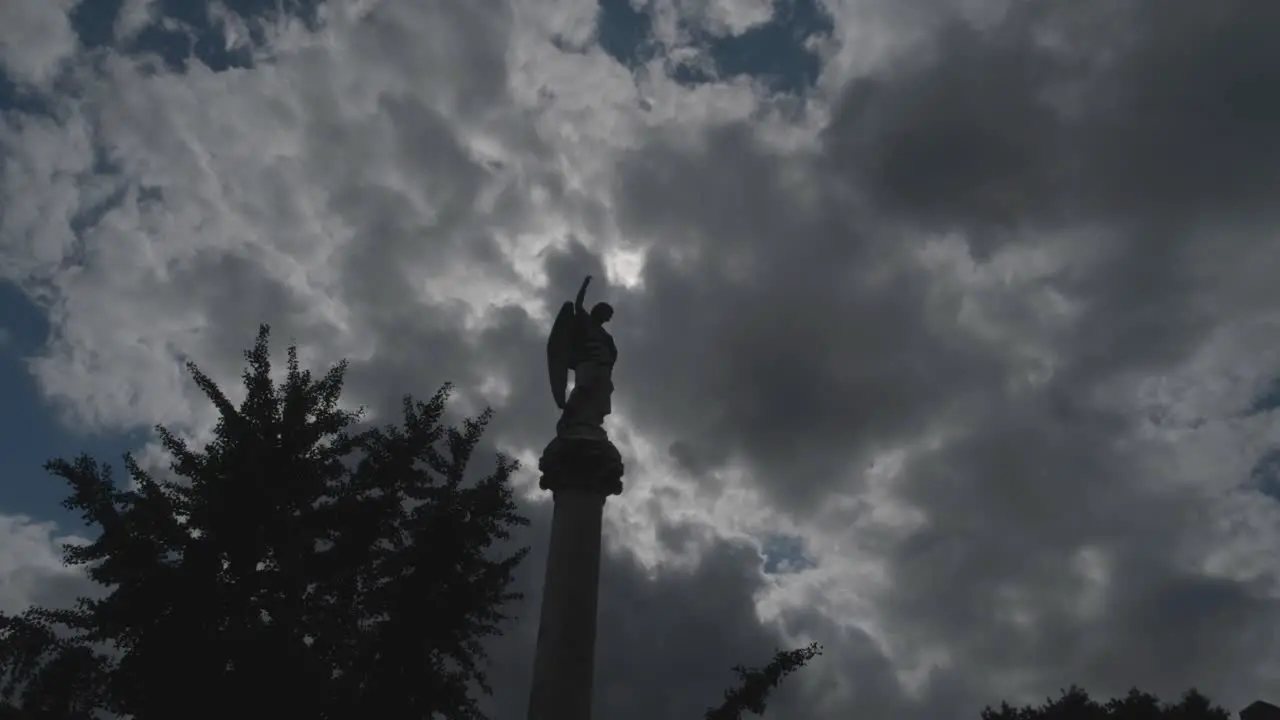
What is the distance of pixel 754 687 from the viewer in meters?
15.4

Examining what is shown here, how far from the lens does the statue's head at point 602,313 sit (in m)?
16.8

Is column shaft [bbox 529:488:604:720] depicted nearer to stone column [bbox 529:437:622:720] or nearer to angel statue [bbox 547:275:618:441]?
stone column [bbox 529:437:622:720]

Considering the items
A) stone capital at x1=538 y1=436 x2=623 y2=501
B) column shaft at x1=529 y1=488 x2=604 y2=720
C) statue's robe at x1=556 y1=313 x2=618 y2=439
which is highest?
statue's robe at x1=556 y1=313 x2=618 y2=439

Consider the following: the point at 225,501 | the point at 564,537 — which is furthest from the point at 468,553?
the point at 564,537

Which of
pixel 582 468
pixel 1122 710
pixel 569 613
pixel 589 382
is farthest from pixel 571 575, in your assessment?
pixel 1122 710

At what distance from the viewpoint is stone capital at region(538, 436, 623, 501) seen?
47.7 feet

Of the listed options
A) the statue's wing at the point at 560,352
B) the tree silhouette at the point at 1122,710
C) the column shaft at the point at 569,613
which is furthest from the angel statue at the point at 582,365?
the tree silhouette at the point at 1122,710

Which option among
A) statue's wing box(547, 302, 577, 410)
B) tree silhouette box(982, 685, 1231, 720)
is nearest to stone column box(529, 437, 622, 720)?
statue's wing box(547, 302, 577, 410)

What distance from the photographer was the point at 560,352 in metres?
16.6

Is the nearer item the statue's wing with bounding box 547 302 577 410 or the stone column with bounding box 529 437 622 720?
the stone column with bounding box 529 437 622 720

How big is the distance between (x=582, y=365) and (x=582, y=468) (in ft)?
6.91

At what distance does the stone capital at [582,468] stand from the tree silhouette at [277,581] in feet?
17.6

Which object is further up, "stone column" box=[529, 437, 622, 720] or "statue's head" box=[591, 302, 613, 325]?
"statue's head" box=[591, 302, 613, 325]

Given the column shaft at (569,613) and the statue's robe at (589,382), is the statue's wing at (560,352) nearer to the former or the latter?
the statue's robe at (589,382)
